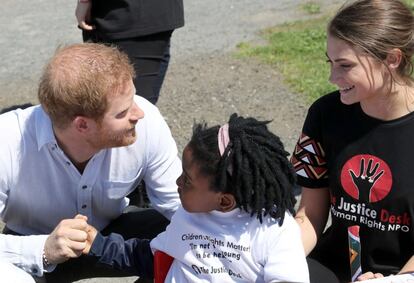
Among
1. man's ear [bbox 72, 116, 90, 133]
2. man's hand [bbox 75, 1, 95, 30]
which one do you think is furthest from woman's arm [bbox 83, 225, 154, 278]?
man's hand [bbox 75, 1, 95, 30]

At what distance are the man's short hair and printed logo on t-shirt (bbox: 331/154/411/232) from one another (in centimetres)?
82

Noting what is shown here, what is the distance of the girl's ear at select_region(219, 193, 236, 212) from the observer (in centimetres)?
232

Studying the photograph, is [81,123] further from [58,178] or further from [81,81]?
[58,178]

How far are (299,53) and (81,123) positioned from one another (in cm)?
406

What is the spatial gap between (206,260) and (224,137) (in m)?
0.40

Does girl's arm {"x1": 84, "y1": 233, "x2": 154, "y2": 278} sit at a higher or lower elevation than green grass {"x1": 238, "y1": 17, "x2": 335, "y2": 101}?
higher

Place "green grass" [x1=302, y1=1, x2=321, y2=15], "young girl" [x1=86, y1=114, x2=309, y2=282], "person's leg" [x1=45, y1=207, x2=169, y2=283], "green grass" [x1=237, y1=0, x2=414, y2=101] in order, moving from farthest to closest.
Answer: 1. "green grass" [x1=302, y1=1, x2=321, y2=15]
2. "green grass" [x1=237, y1=0, x2=414, y2=101]
3. "person's leg" [x1=45, y1=207, x2=169, y2=283]
4. "young girl" [x1=86, y1=114, x2=309, y2=282]

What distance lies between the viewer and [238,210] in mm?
2357

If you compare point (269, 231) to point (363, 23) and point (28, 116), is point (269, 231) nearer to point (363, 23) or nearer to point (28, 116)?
point (363, 23)

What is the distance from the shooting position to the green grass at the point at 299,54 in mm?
5750

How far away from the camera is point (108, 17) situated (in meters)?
3.89

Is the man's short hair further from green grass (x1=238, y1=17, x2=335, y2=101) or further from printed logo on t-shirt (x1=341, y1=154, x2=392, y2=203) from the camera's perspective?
green grass (x1=238, y1=17, x2=335, y2=101)

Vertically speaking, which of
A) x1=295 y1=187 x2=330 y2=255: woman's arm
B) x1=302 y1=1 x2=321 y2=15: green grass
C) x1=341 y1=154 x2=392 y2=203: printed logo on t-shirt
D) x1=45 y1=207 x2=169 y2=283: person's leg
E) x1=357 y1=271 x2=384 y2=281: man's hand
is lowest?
x1=302 y1=1 x2=321 y2=15: green grass

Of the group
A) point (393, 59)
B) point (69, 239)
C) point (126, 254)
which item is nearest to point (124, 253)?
point (126, 254)
